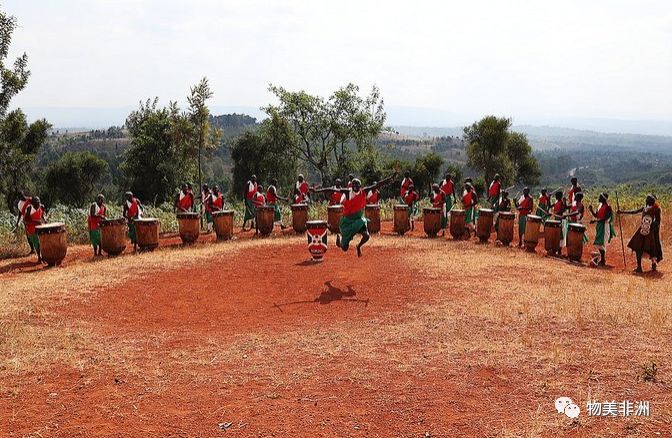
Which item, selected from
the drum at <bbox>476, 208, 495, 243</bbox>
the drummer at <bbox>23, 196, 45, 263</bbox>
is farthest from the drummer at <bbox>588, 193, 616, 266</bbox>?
the drummer at <bbox>23, 196, 45, 263</bbox>

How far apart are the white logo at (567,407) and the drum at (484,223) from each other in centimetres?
1111

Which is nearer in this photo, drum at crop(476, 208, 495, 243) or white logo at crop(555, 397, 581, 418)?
white logo at crop(555, 397, 581, 418)

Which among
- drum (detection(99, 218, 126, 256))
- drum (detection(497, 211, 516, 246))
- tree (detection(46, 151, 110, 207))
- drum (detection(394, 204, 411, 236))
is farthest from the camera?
tree (detection(46, 151, 110, 207))

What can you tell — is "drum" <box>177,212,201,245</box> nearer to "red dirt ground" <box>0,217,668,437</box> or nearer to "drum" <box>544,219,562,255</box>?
"red dirt ground" <box>0,217,668,437</box>

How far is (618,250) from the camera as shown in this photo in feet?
53.3

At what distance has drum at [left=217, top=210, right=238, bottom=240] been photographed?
1672 cm

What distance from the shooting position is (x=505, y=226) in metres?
15.8

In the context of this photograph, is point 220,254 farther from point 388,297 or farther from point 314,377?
point 314,377

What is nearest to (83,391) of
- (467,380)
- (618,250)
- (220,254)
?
(467,380)

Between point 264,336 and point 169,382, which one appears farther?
point 264,336

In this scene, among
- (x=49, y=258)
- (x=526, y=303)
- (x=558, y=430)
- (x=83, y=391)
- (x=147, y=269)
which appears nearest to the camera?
(x=558, y=430)

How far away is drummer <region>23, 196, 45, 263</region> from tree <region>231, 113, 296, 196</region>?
23.0m

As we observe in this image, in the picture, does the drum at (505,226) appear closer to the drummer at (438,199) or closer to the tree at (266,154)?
the drummer at (438,199)

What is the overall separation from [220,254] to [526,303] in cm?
778
